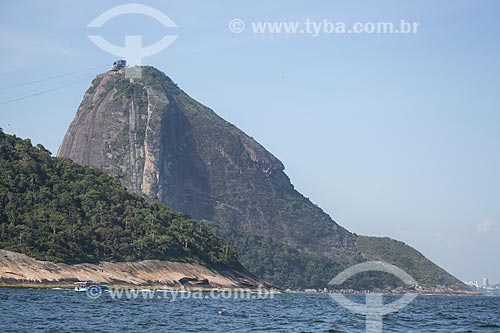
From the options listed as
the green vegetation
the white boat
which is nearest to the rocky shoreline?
the green vegetation

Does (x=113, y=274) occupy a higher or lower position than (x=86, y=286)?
higher

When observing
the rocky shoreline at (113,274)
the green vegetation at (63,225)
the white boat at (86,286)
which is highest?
the green vegetation at (63,225)

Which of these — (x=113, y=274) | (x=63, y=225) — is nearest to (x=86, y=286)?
(x=113, y=274)

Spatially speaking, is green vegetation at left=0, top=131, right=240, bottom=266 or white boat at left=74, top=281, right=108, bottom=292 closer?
white boat at left=74, top=281, right=108, bottom=292

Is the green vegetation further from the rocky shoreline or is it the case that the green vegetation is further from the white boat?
the white boat

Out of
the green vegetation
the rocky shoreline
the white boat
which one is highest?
the green vegetation

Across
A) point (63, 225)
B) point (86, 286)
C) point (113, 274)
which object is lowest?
point (86, 286)

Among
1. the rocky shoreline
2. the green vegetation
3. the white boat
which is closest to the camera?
the white boat

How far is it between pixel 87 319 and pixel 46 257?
312 ft

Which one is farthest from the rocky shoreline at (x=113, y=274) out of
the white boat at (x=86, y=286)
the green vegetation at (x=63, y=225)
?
the white boat at (x=86, y=286)

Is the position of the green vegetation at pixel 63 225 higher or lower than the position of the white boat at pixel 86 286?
higher

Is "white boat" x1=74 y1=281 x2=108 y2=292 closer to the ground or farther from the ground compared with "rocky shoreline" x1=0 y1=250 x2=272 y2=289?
closer to the ground

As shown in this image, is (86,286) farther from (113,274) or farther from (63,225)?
(63,225)

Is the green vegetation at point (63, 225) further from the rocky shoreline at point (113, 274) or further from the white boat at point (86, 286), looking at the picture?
the white boat at point (86, 286)
